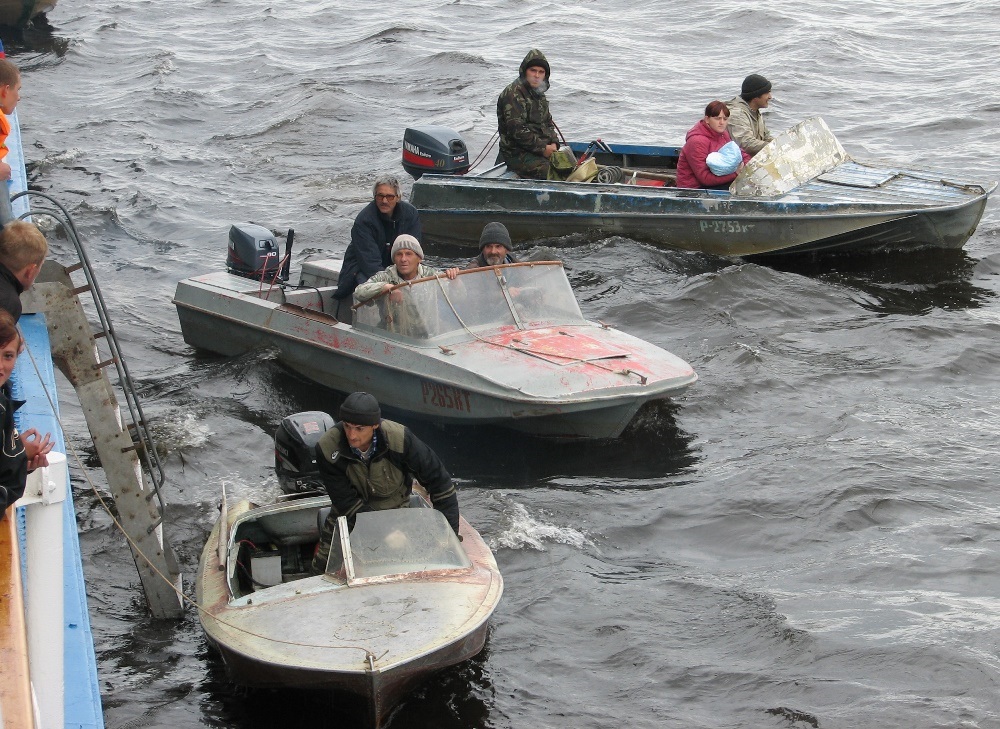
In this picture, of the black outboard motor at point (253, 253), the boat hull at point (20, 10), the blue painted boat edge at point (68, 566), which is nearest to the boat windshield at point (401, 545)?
the blue painted boat edge at point (68, 566)

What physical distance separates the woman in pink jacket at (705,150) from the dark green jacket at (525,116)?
175 cm

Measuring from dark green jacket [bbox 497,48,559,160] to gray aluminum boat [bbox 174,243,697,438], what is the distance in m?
3.95

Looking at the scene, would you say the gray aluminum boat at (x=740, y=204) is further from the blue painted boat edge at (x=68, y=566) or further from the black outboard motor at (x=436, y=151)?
the blue painted boat edge at (x=68, y=566)

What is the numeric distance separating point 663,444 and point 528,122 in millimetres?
5674

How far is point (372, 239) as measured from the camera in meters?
10.8

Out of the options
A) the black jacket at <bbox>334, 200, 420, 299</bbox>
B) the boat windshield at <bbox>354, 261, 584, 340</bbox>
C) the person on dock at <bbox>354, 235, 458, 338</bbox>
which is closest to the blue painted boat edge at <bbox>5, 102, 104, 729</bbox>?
the person on dock at <bbox>354, 235, 458, 338</bbox>

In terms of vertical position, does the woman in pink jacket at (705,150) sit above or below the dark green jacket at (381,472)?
above

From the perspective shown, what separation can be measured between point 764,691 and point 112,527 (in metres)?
4.91

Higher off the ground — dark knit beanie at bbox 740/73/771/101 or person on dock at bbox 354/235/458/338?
dark knit beanie at bbox 740/73/771/101

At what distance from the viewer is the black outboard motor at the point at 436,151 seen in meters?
15.0

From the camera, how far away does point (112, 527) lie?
9.05 m

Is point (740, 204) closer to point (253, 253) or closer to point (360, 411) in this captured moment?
point (253, 253)

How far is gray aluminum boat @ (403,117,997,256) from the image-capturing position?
13031mm

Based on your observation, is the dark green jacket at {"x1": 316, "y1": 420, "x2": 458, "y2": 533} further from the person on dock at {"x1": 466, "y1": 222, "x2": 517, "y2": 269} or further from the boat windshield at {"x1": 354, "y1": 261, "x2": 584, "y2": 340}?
the person on dock at {"x1": 466, "y1": 222, "x2": 517, "y2": 269}
